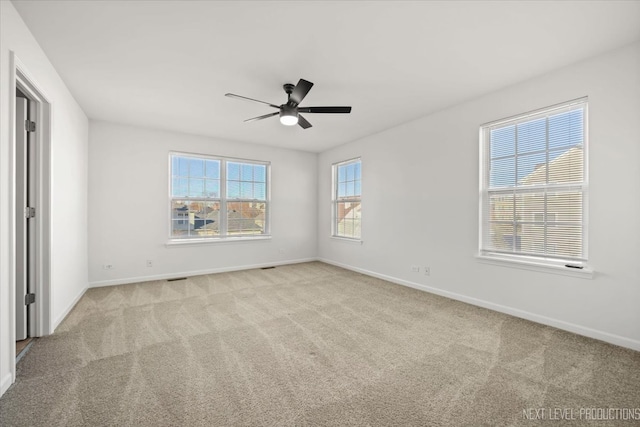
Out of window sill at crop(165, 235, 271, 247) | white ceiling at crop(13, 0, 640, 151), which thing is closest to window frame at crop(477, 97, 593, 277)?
white ceiling at crop(13, 0, 640, 151)

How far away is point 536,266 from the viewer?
10.0 ft

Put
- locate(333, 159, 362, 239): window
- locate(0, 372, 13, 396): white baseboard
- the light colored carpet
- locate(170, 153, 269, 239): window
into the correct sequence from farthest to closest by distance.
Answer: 1. locate(333, 159, 362, 239): window
2. locate(170, 153, 269, 239): window
3. locate(0, 372, 13, 396): white baseboard
4. the light colored carpet

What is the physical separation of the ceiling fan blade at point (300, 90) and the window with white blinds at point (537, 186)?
244 cm

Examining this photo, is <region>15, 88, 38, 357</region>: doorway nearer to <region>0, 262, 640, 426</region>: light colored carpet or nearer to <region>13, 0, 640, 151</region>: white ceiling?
<region>0, 262, 640, 426</region>: light colored carpet

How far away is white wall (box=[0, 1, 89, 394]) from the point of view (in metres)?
1.89

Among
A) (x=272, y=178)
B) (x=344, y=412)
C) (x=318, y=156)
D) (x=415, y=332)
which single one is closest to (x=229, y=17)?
(x=344, y=412)

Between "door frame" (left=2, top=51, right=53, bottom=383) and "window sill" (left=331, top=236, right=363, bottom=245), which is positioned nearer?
"door frame" (left=2, top=51, right=53, bottom=383)

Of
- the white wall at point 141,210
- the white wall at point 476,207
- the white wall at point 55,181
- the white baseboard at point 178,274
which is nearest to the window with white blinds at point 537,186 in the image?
the white wall at point 476,207

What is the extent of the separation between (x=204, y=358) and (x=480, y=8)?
3.55 metres

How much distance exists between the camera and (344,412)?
1691 millimetres

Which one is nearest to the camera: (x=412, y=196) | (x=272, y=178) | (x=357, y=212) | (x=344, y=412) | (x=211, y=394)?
(x=344, y=412)

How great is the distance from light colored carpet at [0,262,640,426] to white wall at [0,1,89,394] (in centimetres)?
42

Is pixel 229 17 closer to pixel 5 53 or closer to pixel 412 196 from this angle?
pixel 5 53

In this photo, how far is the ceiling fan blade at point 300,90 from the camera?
2.65 metres
